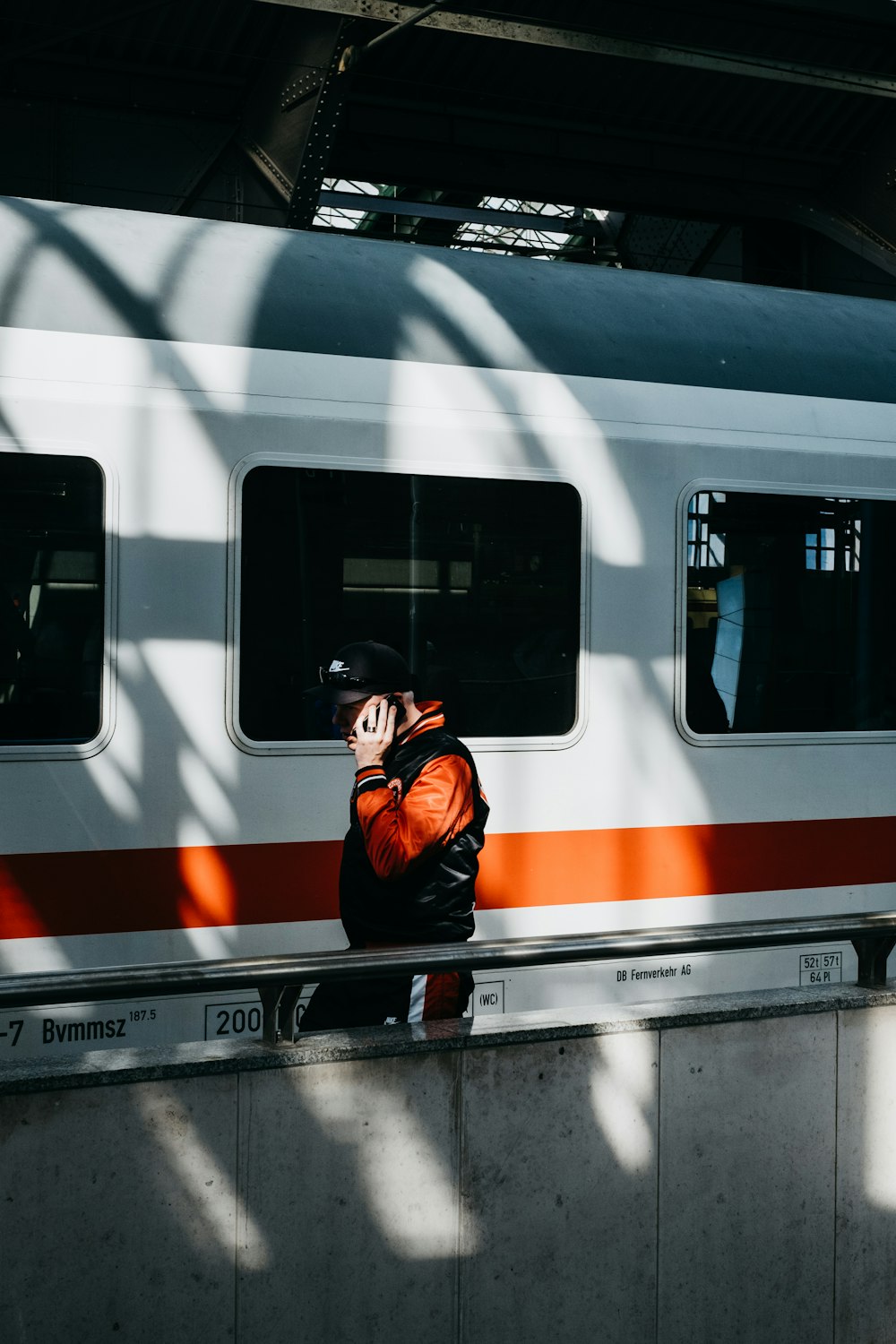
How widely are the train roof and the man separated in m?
1.77

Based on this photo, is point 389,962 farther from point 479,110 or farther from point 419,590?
point 479,110

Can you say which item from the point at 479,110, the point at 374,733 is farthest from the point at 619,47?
the point at 374,733

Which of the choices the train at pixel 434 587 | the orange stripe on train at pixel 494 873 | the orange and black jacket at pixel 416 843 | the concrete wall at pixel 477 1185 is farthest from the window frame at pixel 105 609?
the concrete wall at pixel 477 1185

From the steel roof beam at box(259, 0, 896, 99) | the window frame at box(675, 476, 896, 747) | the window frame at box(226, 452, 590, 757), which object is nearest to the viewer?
the window frame at box(226, 452, 590, 757)

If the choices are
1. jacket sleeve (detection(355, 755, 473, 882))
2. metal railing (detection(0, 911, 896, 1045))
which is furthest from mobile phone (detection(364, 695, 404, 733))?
metal railing (detection(0, 911, 896, 1045))

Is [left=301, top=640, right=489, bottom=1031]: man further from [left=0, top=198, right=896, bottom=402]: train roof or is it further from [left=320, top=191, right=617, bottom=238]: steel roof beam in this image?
[left=320, top=191, right=617, bottom=238]: steel roof beam

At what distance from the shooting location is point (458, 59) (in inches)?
424

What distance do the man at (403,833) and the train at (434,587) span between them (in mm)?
1064

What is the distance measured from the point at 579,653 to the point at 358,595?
0.93 metres

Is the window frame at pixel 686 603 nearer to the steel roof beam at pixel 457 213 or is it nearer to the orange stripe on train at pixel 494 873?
the orange stripe on train at pixel 494 873

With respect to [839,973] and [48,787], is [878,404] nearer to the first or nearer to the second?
[839,973]

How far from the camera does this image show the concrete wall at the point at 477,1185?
109 inches

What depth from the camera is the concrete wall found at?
2.77m

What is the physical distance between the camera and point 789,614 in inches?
215
